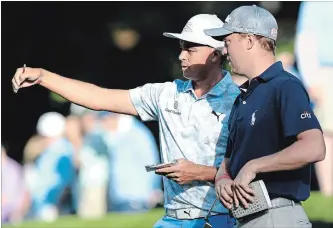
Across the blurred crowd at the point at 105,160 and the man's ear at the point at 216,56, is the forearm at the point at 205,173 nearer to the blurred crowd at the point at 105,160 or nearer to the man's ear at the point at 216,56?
the man's ear at the point at 216,56

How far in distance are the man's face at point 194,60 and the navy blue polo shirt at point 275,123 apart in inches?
49.6

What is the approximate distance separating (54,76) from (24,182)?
11.9m

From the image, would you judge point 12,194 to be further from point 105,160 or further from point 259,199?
point 259,199

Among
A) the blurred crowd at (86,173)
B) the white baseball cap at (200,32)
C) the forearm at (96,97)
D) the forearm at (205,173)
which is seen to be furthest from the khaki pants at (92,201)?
the forearm at (205,173)

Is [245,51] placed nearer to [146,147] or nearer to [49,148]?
[146,147]

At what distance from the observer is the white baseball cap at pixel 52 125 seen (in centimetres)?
1920

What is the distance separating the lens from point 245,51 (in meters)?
6.48

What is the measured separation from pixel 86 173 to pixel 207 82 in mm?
11276

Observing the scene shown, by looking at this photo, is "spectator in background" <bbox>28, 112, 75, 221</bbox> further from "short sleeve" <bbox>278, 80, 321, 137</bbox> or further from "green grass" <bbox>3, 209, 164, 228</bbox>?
"short sleeve" <bbox>278, 80, 321, 137</bbox>

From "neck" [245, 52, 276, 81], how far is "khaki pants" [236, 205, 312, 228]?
78cm

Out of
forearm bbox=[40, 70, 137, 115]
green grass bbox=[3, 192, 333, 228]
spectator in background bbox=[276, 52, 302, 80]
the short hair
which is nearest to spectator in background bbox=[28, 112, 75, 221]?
spectator in background bbox=[276, 52, 302, 80]

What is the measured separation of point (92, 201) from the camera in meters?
19.1

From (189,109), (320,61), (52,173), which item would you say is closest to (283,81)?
(189,109)

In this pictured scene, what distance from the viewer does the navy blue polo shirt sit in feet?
20.0
